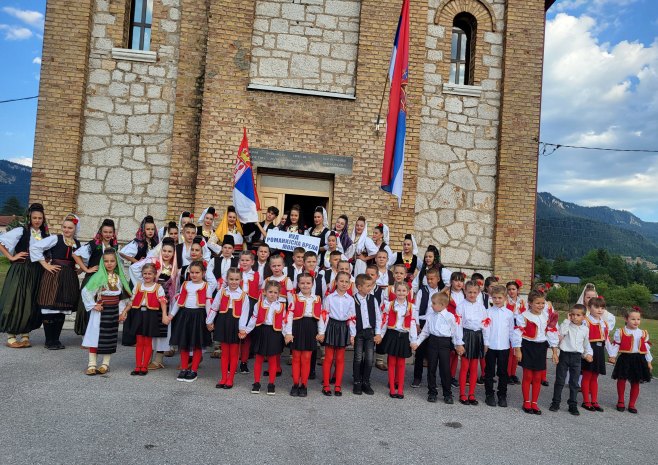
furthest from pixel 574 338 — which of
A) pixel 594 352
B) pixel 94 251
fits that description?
pixel 94 251

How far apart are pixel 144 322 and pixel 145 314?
0.10 m

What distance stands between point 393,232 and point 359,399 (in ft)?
16.8

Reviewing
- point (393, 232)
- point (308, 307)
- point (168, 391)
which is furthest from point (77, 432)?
point (393, 232)

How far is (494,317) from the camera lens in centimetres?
639

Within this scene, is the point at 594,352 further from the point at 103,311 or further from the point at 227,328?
the point at 103,311

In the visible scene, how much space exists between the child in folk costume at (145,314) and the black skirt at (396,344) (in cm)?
275

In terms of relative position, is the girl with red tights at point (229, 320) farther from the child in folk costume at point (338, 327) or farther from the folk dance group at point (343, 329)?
the child in folk costume at point (338, 327)

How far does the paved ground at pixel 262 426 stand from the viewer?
4125 mm

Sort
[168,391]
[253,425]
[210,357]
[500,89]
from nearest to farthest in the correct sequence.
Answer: [253,425]
[168,391]
[210,357]
[500,89]

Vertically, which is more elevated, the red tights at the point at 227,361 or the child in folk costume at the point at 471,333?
the child in folk costume at the point at 471,333

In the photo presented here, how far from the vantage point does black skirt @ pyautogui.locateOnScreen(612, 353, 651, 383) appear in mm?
6375

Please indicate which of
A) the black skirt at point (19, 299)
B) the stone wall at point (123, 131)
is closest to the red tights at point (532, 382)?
the black skirt at point (19, 299)

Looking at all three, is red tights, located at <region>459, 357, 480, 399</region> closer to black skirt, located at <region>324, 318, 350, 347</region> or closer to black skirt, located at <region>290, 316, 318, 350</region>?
black skirt, located at <region>324, 318, 350, 347</region>

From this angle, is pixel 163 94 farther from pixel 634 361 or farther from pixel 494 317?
pixel 634 361
